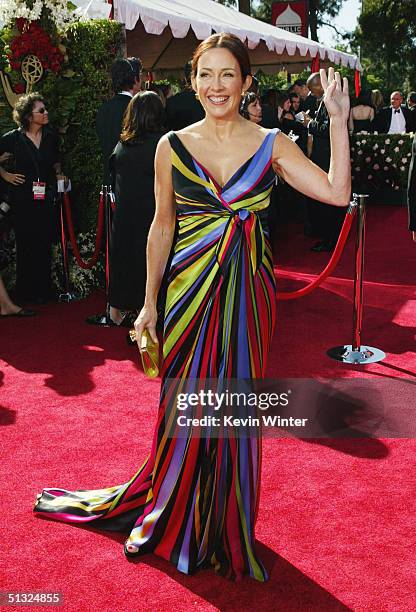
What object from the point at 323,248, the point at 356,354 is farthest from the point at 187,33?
the point at 356,354

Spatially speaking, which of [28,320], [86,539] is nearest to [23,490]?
[86,539]

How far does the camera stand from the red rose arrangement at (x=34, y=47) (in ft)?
24.3

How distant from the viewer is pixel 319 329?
21.1ft

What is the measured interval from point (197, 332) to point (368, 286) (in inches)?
205

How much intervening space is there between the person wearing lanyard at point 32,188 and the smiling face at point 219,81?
15.0 ft

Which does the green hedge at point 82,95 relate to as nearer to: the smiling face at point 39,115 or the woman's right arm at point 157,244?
the smiling face at point 39,115

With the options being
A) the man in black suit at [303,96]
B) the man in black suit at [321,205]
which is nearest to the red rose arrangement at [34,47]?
the man in black suit at [321,205]

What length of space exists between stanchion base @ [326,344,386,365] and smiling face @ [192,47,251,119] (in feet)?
10.6

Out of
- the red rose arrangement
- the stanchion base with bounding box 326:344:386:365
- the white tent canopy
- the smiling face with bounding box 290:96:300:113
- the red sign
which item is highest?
the red sign

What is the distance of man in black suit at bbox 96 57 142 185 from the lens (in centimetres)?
678

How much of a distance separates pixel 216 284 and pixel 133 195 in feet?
10.1

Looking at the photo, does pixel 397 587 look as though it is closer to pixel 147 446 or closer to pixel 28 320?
pixel 147 446

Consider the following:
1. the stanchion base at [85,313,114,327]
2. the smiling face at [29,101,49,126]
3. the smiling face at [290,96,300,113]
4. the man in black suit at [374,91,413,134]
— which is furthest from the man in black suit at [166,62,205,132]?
the man in black suit at [374,91,413,134]

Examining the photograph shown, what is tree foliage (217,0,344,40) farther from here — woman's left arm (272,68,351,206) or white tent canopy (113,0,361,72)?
woman's left arm (272,68,351,206)
